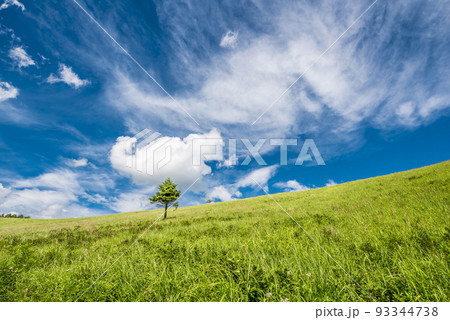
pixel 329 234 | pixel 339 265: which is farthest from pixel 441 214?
pixel 339 265

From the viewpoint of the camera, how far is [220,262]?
11.6 ft

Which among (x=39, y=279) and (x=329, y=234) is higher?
(x=329, y=234)

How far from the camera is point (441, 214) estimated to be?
549 centimetres

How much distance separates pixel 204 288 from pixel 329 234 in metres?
3.97

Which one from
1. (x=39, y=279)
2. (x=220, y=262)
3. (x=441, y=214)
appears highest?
(x=441, y=214)

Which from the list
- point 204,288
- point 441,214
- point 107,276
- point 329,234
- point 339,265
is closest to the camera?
point 204,288
